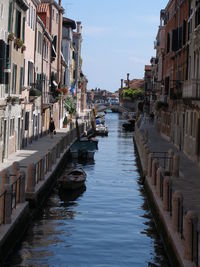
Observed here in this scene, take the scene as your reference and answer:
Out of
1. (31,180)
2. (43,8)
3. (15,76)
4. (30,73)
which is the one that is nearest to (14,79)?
(15,76)

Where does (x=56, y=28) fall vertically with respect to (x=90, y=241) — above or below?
above

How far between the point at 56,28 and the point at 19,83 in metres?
28.2

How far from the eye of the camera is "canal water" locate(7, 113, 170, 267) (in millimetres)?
15930

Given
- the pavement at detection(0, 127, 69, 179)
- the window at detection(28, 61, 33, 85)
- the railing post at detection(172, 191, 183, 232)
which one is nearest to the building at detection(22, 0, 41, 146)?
the window at detection(28, 61, 33, 85)

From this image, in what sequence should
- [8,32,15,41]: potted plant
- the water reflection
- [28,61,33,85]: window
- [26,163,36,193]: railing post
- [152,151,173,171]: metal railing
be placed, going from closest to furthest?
[26,163,36,193]: railing post → the water reflection → [152,151,173,171]: metal railing → [8,32,15,41]: potted plant → [28,61,33,85]: window

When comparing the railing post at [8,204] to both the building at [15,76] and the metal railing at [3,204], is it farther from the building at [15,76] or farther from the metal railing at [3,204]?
the building at [15,76]

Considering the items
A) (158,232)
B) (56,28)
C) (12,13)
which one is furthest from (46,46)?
(158,232)

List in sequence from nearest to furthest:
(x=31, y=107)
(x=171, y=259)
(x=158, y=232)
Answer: (x=171, y=259) < (x=158, y=232) < (x=31, y=107)

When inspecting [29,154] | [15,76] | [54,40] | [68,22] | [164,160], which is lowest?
A: [29,154]

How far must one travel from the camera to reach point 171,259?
50.0 feet

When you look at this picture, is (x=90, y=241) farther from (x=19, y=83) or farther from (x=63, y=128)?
(x=63, y=128)

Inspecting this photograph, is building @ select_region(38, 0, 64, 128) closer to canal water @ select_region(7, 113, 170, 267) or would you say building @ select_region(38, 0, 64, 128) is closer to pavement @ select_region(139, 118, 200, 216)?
pavement @ select_region(139, 118, 200, 216)

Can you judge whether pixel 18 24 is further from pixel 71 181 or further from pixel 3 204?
pixel 3 204

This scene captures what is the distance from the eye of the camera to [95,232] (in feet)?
62.6
